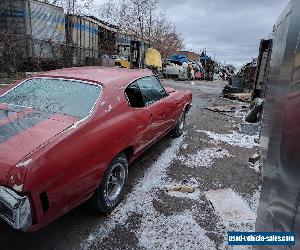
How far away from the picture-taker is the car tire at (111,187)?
329 centimetres

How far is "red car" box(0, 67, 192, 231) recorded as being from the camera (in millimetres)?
2383

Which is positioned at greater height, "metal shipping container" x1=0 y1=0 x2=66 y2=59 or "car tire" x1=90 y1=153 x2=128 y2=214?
"metal shipping container" x1=0 y1=0 x2=66 y2=59

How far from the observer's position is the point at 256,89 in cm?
1072

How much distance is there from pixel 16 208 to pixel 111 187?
144cm

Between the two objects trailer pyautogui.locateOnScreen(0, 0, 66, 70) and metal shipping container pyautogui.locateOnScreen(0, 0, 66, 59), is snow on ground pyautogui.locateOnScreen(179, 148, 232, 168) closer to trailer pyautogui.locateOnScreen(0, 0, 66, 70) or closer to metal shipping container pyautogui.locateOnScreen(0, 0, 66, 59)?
trailer pyautogui.locateOnScreen(0, 0, 66, 70)

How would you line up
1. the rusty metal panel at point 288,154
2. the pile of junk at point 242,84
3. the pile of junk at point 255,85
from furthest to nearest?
the pile of junk at point 242,84
the pile of junk at point 255,85
the rusty metal panel at point 288,154

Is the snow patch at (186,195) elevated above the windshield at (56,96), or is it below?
below

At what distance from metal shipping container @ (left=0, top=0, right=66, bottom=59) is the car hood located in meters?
10.8

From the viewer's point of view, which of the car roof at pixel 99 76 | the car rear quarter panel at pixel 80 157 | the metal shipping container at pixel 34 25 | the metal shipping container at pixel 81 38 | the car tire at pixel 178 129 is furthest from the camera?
the metal shipping container at pixel 81 38

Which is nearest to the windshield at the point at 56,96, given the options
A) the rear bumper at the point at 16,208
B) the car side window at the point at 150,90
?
the car side window at the point at 150,90

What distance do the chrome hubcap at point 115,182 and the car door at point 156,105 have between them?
979mm

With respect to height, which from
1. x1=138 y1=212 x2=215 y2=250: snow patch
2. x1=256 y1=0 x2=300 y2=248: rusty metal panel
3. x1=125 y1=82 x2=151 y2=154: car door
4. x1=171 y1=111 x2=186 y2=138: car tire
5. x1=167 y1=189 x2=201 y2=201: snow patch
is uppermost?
x1=256 y1=0 x2=300 y2=248: rusty metal panel

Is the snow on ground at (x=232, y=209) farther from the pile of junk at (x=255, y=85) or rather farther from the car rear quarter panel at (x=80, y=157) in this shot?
the pile of junk at (x=255, y=85)

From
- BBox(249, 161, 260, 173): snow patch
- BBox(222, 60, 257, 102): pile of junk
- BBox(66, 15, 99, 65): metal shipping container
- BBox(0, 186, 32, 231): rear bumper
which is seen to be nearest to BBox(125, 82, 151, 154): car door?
BBox(0, 186, 32, 231): rear bumper
